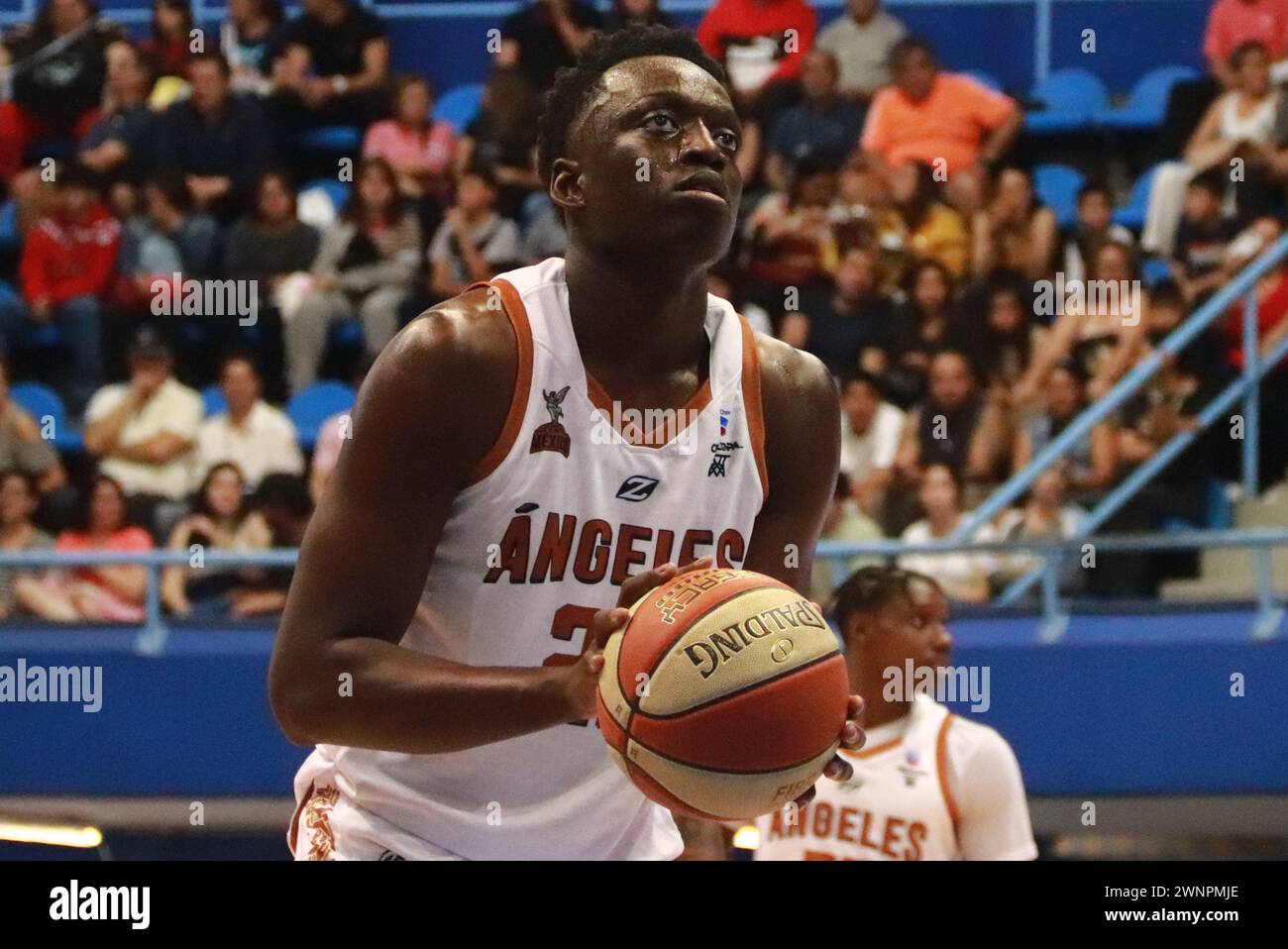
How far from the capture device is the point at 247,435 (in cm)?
751

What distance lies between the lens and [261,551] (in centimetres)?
686

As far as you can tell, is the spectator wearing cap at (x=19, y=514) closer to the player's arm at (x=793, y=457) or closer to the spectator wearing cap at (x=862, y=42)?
the spectator wearing cap at (x=862, y=42)

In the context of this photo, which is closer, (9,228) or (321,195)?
(321,195)

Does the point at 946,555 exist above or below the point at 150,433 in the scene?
below

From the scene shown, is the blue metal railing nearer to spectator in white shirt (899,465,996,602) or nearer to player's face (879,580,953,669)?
spectator in white shirt (899,465,996,602)

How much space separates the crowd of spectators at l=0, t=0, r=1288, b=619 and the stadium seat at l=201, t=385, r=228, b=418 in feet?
0.18

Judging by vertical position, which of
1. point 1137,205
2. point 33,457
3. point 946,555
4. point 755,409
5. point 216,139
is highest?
point 216,139

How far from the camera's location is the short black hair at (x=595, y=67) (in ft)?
9.98

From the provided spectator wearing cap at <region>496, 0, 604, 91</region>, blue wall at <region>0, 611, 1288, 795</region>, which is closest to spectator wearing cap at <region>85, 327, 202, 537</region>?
blue wall at <region>0, 611, 1288, 795</region>

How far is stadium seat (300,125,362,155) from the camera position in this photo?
30.5 feet

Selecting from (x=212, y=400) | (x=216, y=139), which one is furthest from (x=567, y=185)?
(x=216, y=139)

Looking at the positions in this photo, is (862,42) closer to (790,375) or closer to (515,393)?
(790,375)

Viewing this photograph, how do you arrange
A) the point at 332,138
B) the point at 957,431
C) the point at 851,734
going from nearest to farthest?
the point at 851,734, the point at 957,431, the point at 332,138

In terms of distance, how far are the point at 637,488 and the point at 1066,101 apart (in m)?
6.93
